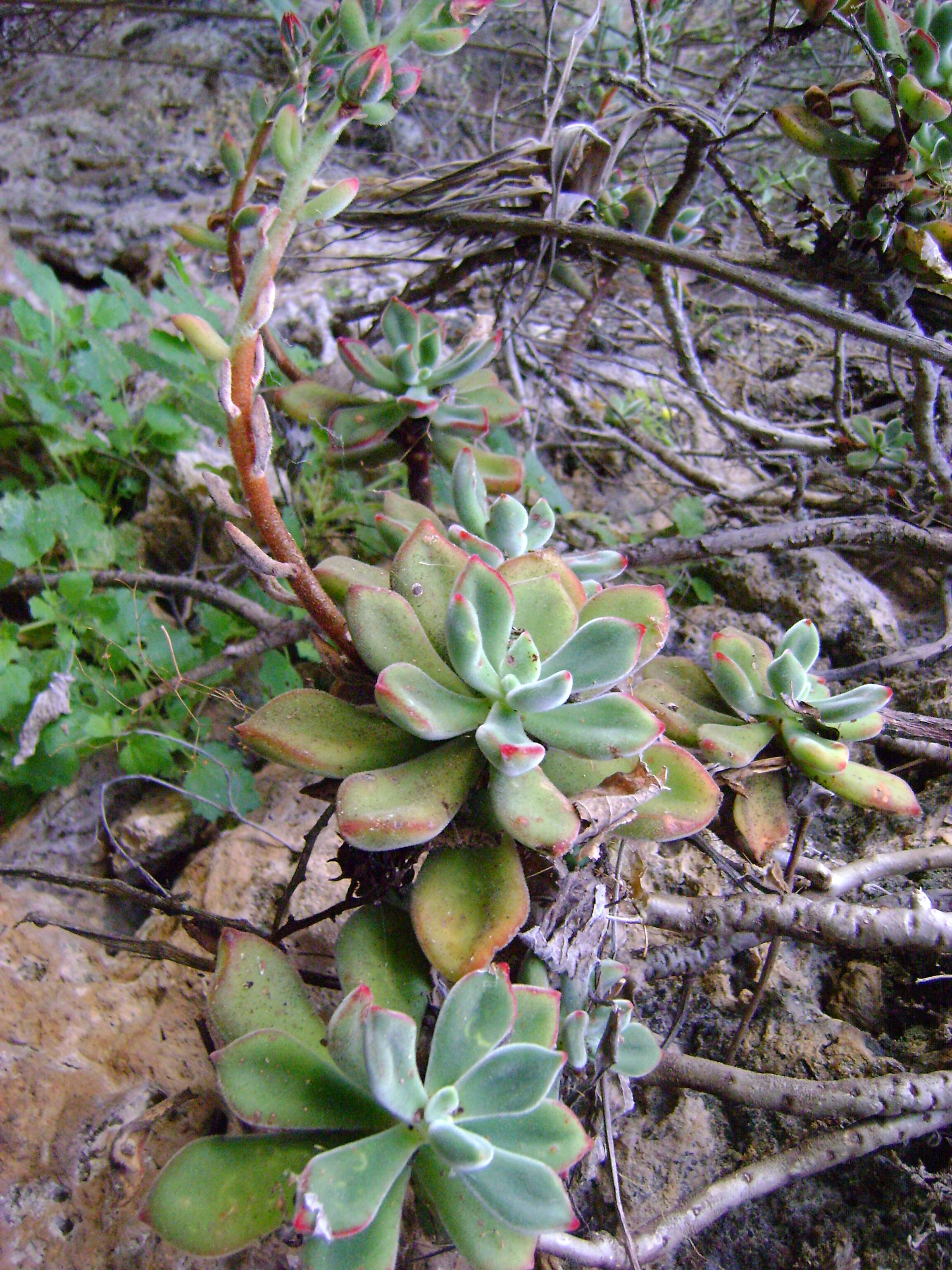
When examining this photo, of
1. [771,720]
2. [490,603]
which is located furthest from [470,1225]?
[771,720]

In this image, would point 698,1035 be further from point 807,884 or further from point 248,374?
point 248,374

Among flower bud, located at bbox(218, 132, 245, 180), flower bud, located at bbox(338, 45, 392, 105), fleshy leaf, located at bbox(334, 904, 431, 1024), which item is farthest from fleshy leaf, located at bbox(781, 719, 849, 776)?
flower bud, located at bbox(218, 132, 245, 180)

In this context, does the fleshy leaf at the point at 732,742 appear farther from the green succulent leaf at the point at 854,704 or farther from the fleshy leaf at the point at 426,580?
the fleshy leaf at the point at 426,580

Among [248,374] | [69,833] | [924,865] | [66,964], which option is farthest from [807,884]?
[69,833]

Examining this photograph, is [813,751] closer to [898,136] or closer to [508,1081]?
[508,1081]

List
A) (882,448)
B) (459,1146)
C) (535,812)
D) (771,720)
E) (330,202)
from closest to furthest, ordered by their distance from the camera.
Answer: (459,1146) < (535,812) < (330,202) < (771,720) < (882,448)

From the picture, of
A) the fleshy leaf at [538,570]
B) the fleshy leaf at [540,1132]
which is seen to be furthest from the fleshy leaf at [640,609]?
the fleshy leaf at [540,1132]
